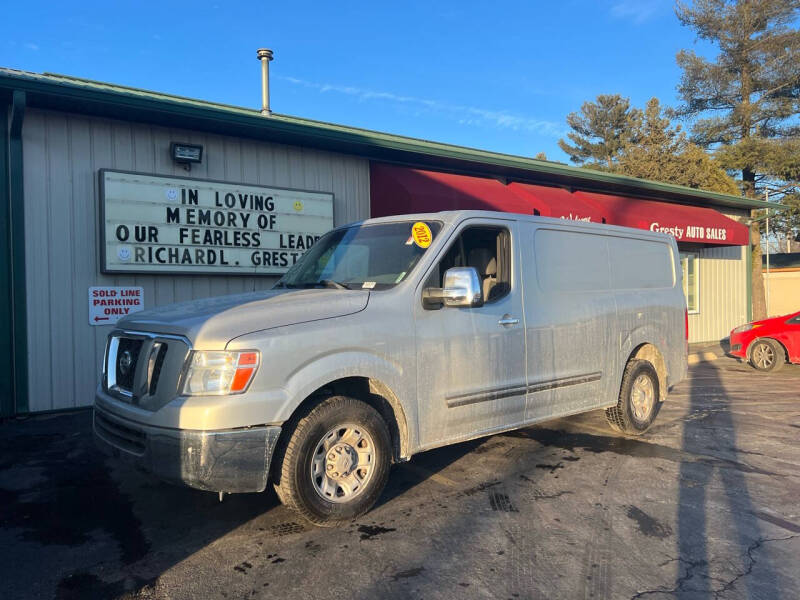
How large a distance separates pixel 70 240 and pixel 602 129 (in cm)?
4475

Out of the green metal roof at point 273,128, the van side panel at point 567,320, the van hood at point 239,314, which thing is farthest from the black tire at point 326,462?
the green metal roof at point 273,128

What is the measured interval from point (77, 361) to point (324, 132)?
486 cm

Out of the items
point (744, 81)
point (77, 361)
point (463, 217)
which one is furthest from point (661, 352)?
point (744, 81)

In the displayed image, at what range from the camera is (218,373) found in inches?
141

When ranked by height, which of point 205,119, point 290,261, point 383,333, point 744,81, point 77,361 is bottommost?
point 77,361

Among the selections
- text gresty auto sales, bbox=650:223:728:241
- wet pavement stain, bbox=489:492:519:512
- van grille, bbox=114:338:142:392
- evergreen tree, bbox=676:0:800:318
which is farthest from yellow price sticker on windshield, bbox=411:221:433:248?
evergreen tree, bbox=676:0:800:318

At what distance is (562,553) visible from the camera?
3664 millimetres

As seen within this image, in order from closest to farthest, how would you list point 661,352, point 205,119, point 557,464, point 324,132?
point 557,464
point 661,352
point 205,119
point 324,132

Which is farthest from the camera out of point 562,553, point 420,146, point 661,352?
point 420,146

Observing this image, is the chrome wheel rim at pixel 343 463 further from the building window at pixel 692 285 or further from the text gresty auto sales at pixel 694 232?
the building window at pixel 692 285

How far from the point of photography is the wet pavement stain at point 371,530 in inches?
153

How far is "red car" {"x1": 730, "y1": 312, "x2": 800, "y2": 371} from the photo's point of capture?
11.5 metres

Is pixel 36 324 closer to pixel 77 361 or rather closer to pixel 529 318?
pixel 77 361

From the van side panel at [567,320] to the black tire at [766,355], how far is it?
7.44 metres
